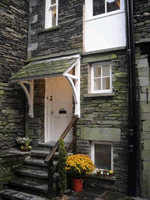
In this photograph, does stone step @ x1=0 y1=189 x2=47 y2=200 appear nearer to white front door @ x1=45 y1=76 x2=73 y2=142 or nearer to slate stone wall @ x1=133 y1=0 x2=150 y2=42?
white front door @ x1=45 y1=76 x2=73 y2=142

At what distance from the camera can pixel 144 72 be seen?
5973 mm

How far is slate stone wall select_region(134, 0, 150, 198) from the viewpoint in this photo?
572 centimetres

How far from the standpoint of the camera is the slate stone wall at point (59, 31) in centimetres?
718

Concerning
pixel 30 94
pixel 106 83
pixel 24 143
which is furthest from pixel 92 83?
pixel 24 143

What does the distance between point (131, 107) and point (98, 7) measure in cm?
328

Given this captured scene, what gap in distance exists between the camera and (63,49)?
7367 millimetres

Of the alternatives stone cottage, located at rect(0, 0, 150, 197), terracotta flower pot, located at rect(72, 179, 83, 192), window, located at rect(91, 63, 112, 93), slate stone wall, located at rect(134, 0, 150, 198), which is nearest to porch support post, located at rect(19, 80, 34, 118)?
stone cottage, located at rect(0, 0, 150, 197)

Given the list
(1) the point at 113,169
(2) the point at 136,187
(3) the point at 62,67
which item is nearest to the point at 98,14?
(3) the point at 62,67

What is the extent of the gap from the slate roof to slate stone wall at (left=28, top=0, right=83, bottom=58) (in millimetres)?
449

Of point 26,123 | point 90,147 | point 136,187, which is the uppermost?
point 26,123

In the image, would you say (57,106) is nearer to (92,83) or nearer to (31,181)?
(92,83)

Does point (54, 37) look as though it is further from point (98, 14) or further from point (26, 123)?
point (26, 123)

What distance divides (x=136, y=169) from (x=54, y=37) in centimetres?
473

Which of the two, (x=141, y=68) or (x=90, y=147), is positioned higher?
(x=141, y=68)
